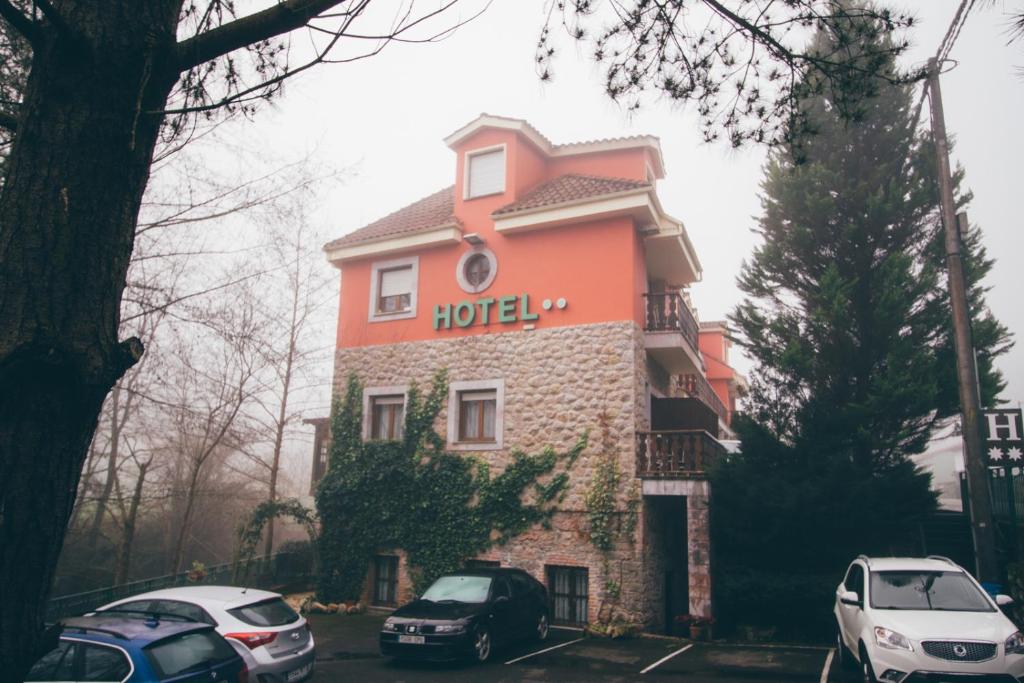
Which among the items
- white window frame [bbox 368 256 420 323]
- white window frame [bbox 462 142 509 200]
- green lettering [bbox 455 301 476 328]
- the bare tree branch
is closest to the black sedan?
green lettering [bbox 455 301 476 328]

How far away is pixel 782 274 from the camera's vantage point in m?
17.0

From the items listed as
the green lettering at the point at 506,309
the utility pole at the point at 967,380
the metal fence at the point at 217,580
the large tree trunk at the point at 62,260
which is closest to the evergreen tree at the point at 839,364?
the utility pole at the point at 967,380

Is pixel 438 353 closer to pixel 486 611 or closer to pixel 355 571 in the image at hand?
pixel 355 571

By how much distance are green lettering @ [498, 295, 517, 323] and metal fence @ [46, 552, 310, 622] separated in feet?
28.2

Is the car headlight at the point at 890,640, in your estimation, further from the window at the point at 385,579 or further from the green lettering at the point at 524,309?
the window at the point at 385,579

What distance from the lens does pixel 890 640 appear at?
8.20 m

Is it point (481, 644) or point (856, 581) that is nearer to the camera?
point (856, 581)

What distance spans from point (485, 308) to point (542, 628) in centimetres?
753

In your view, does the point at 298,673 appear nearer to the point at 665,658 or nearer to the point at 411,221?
the point at 665,658

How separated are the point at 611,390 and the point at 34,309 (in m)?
13.4

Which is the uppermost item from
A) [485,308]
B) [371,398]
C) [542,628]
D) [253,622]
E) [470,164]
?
[470,164]

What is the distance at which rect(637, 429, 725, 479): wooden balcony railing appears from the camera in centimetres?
1484

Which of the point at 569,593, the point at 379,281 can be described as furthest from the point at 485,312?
the point at 569,593

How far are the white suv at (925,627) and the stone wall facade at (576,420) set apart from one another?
528cm
